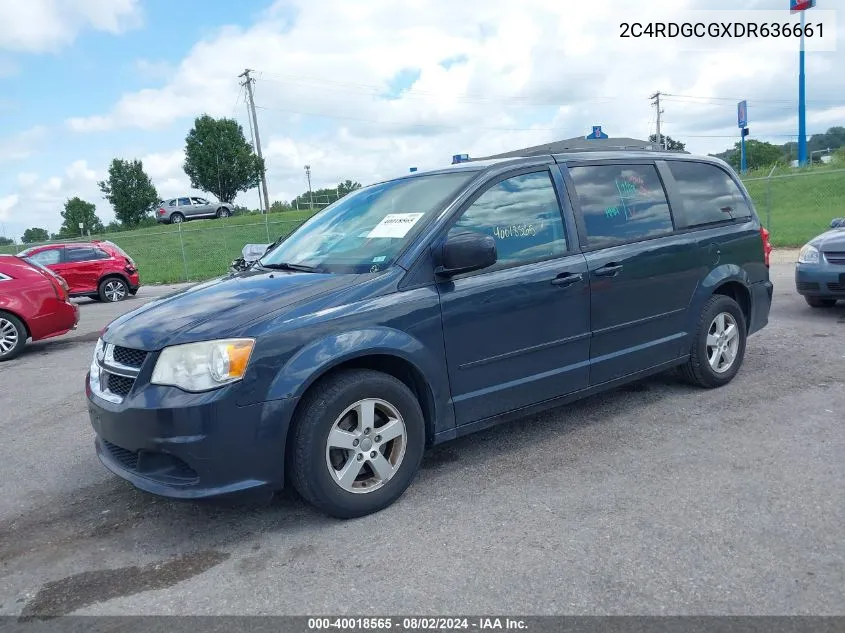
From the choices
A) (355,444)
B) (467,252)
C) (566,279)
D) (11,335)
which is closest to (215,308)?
(355,444)

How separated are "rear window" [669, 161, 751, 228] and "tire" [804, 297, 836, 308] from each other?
11.8 feet

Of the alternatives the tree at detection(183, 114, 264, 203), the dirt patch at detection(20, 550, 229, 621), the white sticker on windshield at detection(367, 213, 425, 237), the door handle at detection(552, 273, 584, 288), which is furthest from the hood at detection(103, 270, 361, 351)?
the tree at detection(183, 114, 264, 203)

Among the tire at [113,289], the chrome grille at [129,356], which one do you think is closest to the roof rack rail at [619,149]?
the chrome grille at [129,356]

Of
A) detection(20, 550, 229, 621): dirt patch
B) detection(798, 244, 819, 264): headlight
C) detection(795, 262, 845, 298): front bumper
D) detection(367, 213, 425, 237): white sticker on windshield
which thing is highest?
detection(367, 213, 425, 237): white sticker on windshield

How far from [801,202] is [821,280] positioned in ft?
72.5

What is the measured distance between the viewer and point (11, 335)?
30.1 feet

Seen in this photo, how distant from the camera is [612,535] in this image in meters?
3.23

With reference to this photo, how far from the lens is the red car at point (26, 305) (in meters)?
9.10

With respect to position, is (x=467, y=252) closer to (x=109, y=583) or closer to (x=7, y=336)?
(x=109, y=583)

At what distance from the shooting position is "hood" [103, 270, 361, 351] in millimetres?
3334

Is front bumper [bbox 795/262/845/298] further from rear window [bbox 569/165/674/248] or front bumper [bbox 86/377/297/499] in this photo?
front bumper [bbox 86/377/297/499]

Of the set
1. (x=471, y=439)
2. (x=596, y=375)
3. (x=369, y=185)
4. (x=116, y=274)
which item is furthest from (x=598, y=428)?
(x=116, y=274)

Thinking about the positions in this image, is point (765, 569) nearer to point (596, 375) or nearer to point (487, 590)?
point (487, 590)

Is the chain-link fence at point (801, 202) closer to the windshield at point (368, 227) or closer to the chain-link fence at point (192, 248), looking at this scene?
the chain-link fence at point (192, 248)
